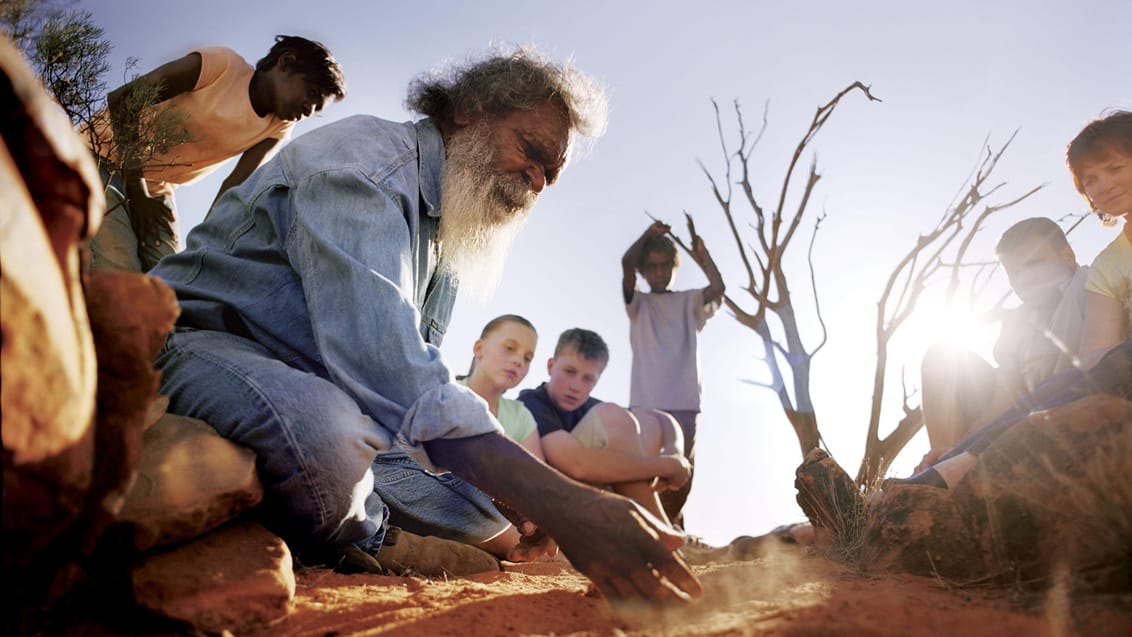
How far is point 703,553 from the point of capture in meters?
3.83

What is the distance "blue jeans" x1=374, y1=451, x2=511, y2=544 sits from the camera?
2.43 meters

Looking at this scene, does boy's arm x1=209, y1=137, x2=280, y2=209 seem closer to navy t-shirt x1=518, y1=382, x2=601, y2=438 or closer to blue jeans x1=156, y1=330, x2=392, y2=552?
navy t-shirt x1=518, y1=382, x2=601, y2=438

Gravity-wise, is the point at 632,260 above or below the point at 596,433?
above

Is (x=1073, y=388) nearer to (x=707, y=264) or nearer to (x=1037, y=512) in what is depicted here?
(x=1037, y=512)

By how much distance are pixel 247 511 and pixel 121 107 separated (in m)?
2.62

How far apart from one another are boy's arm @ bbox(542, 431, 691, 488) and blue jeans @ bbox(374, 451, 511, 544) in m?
1.13

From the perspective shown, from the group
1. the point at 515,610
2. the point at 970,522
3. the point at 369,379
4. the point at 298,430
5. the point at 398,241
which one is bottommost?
the point at 515,610

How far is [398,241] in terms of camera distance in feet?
6.00

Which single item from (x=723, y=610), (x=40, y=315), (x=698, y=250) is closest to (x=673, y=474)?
(x=723, y=610)

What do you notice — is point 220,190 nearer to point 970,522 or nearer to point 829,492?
point 829,492

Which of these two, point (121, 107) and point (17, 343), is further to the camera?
point (121, 107)

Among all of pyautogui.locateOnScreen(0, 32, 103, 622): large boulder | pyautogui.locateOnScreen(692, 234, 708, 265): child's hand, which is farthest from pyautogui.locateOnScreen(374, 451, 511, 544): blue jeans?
pyautogui.locateOnScreen(692, 234, 708, 265): child's hand

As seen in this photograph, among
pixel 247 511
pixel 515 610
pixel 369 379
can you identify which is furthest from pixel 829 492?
pixel 247 511

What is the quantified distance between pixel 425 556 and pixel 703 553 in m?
2.08
